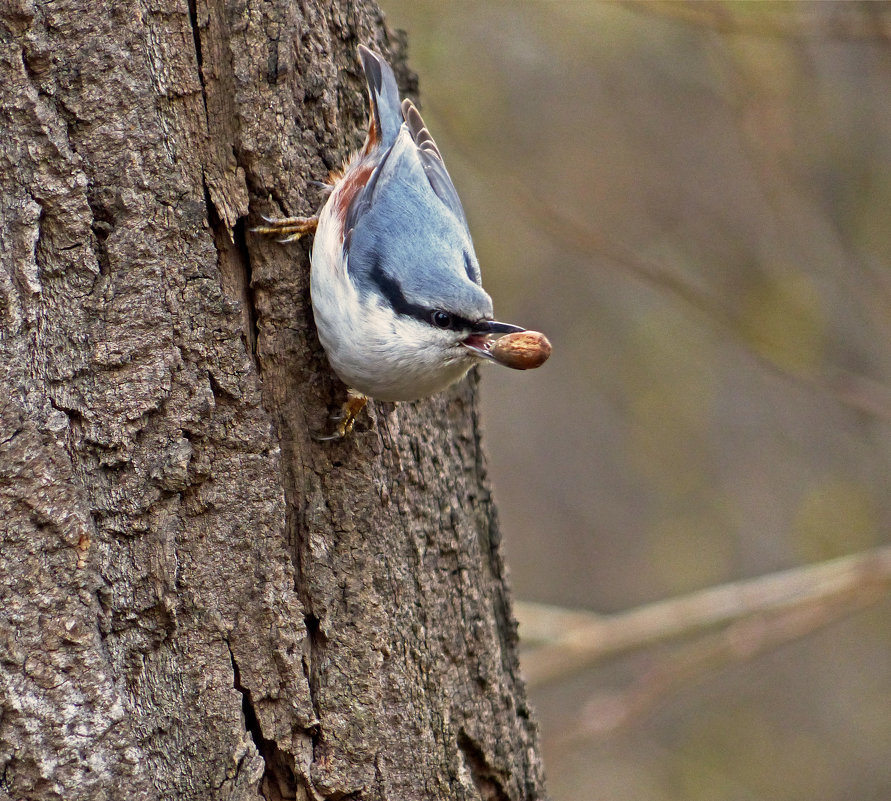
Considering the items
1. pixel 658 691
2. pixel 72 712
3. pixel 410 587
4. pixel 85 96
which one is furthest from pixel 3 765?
pixel 658 691

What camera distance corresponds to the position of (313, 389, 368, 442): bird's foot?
194 cm

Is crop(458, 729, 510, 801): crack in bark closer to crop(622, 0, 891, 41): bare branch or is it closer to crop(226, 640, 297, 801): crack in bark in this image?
crop(226, 640, 297, 801): crack in bark

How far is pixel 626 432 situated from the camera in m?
6.39

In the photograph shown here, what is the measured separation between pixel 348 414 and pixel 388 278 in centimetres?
32

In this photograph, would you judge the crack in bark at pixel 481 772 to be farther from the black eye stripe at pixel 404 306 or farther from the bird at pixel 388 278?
the black eye stripe at pixel 404 306

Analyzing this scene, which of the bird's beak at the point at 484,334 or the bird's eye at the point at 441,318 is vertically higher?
the bird's eye at the point at 441,318

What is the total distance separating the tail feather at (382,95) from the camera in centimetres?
209

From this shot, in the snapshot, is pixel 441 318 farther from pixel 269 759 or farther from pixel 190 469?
pixel 269 759

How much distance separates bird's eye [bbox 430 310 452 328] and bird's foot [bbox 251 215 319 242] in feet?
0.99

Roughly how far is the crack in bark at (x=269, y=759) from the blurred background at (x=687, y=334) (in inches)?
74.9

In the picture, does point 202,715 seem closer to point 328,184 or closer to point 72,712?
point 72,712

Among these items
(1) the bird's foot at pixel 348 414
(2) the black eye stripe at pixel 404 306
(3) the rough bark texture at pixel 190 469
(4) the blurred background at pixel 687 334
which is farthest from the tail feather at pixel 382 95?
(4) the blurred background at pixel 687 334

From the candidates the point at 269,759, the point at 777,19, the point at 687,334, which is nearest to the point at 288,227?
the point at 269,759

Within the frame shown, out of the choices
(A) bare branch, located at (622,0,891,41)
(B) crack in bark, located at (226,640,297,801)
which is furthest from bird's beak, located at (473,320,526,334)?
(A) bare branch, located at (622,0,891,41)
